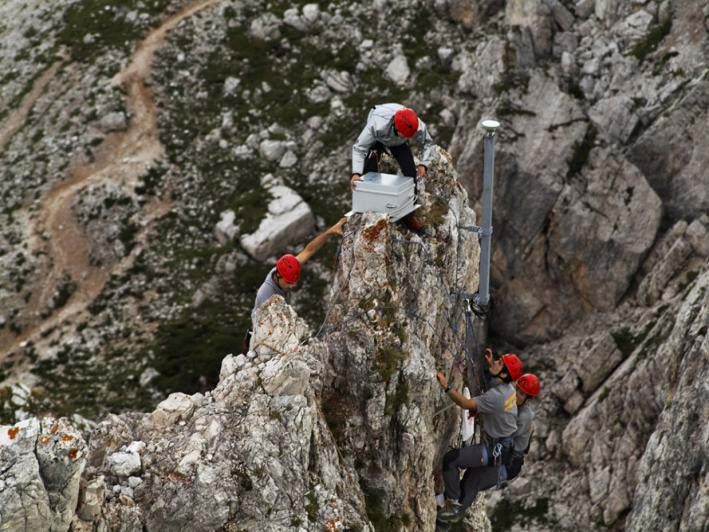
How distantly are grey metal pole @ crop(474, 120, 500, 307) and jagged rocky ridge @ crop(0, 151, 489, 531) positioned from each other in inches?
57.6

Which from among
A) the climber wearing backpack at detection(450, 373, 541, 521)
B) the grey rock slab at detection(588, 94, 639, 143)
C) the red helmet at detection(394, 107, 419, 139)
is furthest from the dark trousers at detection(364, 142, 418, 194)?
the grey rock slab at detection(588, 94, 639, 143)

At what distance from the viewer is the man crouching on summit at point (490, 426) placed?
20656 millimetres

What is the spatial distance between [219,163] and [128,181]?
7.55 metres

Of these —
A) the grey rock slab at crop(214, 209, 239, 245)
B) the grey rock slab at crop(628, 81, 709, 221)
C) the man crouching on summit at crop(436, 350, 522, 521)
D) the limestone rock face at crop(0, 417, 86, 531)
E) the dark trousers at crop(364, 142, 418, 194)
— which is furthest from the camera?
the grey rock slab at crop(214, 209, 239, 245)

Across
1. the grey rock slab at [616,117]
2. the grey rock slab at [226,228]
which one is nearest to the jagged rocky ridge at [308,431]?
the grey rock slab at [616,117]

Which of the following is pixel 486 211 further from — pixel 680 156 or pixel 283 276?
pixel 680 156

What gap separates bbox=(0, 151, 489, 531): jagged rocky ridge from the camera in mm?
15094

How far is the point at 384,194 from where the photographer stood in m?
20.4

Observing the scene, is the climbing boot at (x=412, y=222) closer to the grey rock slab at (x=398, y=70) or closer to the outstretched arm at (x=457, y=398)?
the outstretched arm at (x=457, y=398)

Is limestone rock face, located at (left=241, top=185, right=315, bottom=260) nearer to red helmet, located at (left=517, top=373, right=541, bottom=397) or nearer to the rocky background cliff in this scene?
the rocky background cliff

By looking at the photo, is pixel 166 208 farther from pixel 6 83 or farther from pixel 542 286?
pixel 542 286

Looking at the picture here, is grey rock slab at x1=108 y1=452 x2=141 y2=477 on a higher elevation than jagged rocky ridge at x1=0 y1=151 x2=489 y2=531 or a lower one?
higher

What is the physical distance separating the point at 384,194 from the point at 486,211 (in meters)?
2.62

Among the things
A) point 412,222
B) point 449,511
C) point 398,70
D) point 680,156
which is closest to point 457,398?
point 449,511
